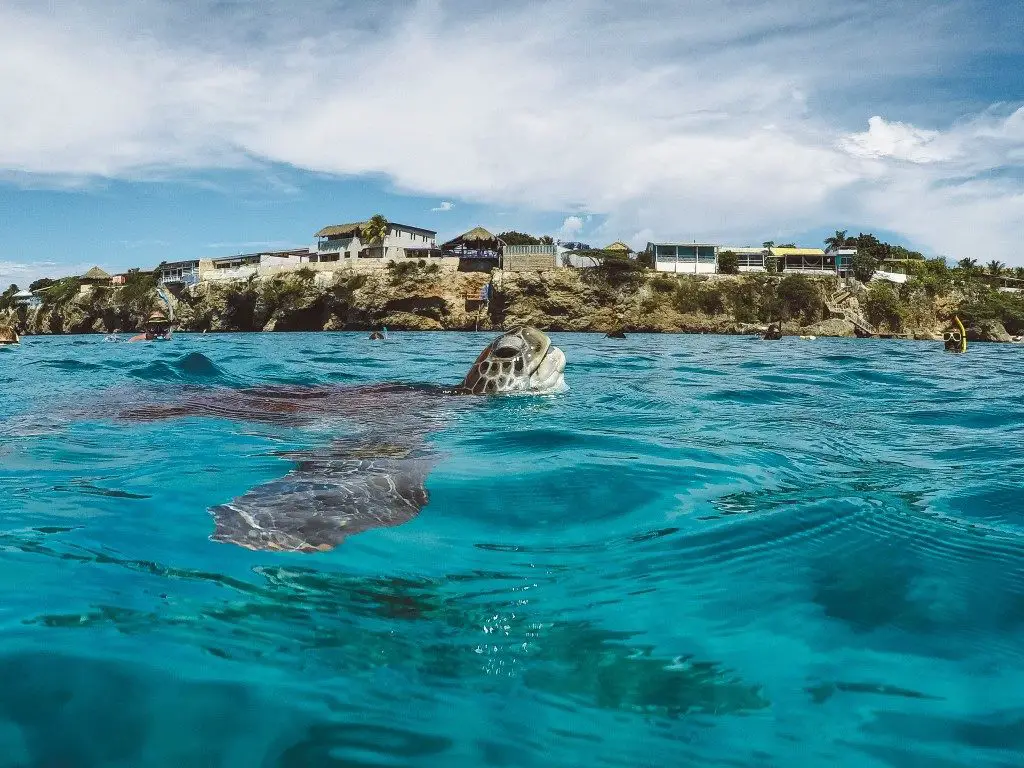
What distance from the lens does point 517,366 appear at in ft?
25.5

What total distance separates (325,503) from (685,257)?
65318 millimetres

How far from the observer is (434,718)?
1678mm

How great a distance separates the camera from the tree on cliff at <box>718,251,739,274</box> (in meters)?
64.1

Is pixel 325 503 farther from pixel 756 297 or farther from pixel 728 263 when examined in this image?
pixel 728 263

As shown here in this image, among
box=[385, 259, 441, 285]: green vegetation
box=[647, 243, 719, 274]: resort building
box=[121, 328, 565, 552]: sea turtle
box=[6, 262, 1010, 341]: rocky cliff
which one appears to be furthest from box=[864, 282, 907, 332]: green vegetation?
box=[121, 328, 565, 552]: sea turtle

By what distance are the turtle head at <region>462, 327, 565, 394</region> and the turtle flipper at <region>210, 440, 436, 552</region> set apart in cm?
310

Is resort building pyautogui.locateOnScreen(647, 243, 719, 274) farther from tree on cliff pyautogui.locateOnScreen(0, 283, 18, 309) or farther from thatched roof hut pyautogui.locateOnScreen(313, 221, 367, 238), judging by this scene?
tree on cliff pyautogui.locateOnScreen(0, 283, 18, 309)

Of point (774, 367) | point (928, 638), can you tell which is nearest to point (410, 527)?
point (928, 638)

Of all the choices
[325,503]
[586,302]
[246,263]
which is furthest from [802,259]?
[325,503]

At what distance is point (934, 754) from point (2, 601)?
2.70 meters

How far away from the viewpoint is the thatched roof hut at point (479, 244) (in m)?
63.3

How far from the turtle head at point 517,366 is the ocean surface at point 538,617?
9.32 ft

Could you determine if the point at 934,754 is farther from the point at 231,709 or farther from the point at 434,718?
the point at 231,709

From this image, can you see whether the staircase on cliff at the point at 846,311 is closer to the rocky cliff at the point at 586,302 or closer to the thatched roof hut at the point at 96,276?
the rocky cliff at the point at 586,302
